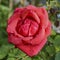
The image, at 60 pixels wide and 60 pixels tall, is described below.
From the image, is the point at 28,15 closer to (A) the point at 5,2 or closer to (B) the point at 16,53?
(B) the point at 16,53

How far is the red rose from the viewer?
0.72 metres

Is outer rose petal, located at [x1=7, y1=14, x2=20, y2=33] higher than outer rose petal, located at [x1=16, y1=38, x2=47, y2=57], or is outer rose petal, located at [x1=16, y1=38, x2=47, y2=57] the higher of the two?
outer rose petal, located at [x1=7, y1=14, x2=20, y2=33]

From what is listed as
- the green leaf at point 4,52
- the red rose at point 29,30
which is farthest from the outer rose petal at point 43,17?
the green leaf at point 4,52

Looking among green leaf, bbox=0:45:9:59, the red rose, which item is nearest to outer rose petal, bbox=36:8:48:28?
the red rose

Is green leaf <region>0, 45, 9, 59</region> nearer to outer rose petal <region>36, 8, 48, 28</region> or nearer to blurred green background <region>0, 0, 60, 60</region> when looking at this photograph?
blurred green background <region>0, 0, 60, 60</region>

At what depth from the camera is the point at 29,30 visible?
745 millimetres

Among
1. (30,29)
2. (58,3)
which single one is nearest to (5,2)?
(58,3)

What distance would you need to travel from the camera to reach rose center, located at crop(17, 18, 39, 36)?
A: 0.74 meters

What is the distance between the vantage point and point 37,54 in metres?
0.74

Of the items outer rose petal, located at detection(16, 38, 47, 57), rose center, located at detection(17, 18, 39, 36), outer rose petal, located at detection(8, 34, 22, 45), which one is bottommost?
outer rose petal, located at detection(16, 38, 47, 57)

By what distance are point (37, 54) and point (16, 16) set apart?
135 mm

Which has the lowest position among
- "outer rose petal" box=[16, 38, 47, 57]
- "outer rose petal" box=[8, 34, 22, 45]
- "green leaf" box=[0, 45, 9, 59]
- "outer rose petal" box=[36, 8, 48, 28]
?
"green leaf" box=[0, 45, 9, 59]

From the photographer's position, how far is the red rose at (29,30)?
0.72 metres

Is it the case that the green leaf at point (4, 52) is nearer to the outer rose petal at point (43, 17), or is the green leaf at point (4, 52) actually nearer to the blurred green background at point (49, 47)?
the blurred green background at point (49, 47)
